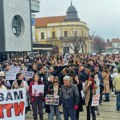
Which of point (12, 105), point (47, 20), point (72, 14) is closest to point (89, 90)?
point (12, 105)

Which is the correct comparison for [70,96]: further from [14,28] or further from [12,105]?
A: [14,28]

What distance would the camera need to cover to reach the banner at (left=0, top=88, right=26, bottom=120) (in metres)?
8.31

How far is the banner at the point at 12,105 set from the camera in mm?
8312

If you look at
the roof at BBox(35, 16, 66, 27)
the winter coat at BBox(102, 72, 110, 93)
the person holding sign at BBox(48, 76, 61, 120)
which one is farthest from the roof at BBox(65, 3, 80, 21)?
the person holding sign at BBox(48, 76, 61, 120)

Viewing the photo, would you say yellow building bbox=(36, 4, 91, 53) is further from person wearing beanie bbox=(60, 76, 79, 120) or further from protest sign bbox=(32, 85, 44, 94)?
person wearing beanie bbox=(60, 76, 79, 120)

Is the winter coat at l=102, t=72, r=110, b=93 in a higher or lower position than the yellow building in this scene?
lower

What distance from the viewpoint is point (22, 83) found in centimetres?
1198

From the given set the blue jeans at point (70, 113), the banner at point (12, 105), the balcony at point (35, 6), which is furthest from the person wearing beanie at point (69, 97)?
the balcony at point (35, 6)

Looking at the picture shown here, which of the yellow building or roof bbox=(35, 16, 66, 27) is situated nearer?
A: the yellow building

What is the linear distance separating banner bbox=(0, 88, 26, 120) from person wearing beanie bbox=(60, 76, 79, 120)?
198cm

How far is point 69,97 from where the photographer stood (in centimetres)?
1041

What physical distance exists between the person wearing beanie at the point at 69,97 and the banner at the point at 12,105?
1.98m

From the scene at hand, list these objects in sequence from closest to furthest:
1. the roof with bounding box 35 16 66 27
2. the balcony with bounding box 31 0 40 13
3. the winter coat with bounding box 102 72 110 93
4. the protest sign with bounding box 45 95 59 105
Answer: the protest sign with bounding box 45 95 59 105 → the winter coat with bounding box 102 72 110 93 → the balcony with bounding box 31 0 40 13 → the roof with bounding box 35 16 66 27

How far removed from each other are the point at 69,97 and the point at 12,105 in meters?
2.36
